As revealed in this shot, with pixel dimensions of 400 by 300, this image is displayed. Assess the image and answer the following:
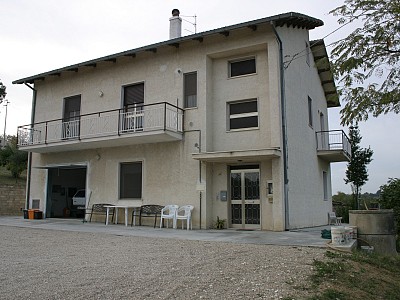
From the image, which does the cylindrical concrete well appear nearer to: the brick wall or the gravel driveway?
the gravel driveway

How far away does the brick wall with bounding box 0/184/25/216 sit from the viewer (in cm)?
2117

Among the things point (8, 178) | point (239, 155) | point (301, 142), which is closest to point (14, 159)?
point (8, 178)

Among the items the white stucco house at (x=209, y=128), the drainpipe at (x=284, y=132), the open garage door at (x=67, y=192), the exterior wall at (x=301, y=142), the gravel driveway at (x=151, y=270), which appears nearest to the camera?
the gravel driveway at (x=151, y=270)

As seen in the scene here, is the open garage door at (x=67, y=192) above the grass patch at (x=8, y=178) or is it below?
below

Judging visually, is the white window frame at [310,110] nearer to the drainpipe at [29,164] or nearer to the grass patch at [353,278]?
the grass patch at [353,278]

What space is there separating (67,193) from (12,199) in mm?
3147

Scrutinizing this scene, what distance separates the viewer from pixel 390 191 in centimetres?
1379

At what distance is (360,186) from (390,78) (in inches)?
805

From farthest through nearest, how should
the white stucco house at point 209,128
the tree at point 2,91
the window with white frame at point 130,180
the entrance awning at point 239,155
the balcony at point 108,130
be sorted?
the tree at point 2,91
the window with white frame at point 130,180
the balcony at point 108,130
the white stucco house at point 209,128
the entrance awning at point 239,155

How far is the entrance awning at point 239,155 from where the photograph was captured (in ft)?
40.8

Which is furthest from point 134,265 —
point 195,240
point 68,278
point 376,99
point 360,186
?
point 360,186

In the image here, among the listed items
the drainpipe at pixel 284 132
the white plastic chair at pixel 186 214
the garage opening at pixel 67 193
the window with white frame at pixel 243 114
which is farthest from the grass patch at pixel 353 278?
the garage opening at pixel 67 193

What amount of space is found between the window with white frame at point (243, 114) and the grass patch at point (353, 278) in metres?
6.78

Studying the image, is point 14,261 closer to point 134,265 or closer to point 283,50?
point 134,265
